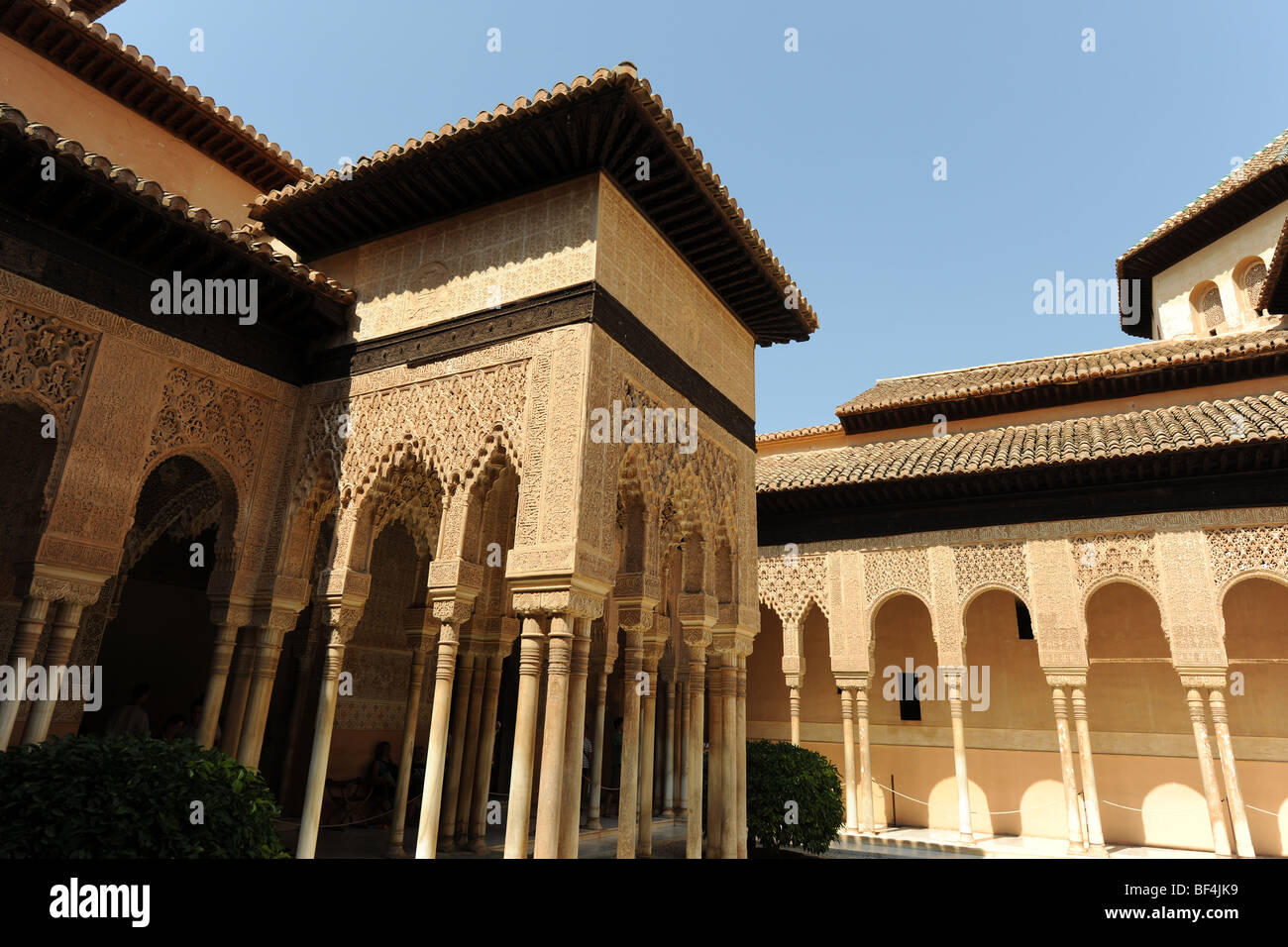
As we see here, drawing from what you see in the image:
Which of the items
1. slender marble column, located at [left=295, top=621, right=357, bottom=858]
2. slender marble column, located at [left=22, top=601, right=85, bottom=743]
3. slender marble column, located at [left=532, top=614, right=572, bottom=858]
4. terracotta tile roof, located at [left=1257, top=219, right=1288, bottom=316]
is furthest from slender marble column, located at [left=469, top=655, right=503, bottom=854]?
terracotta tile roof, located at [left=1257, top=219, right=1288, bottom=316]

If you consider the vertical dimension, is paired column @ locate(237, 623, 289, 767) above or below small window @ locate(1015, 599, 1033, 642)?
below

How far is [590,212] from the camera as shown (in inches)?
258

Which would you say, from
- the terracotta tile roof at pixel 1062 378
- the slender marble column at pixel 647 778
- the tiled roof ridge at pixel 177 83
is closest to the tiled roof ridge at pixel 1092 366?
the terracotta tile roof at pixel 1062 378

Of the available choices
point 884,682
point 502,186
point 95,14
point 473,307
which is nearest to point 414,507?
point 473,307

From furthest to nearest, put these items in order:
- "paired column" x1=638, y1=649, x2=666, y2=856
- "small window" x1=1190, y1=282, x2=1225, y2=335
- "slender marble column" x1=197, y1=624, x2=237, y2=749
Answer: "small window" x1=1190, y1=282, x2=1225, y2=335, "paired column" x1=638, y1=649, x2=666, y2=856, "slender marble column" x1=197, y1=624, x2=237, y2=749

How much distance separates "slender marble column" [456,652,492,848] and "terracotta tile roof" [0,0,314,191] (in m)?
6.45

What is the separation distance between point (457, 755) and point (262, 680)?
221 cm

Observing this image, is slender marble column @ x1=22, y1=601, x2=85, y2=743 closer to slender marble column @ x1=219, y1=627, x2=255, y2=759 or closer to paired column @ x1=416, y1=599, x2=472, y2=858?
slender marble column @ x1=219, y1=627, x2=255, y2=759

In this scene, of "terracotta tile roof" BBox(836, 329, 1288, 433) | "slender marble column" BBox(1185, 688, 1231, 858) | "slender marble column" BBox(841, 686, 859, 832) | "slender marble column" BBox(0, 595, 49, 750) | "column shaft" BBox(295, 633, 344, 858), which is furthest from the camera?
"terracotta tile roof" BBox(836, 329, 1288, 433)

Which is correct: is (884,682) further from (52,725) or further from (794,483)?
(52,725)

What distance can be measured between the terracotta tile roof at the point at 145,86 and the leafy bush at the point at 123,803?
7.12 meters

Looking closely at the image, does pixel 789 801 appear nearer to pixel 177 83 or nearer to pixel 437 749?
pixel 437 749

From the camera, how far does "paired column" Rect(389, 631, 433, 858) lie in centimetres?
786

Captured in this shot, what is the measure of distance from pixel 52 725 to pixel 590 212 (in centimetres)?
686
